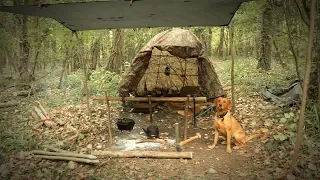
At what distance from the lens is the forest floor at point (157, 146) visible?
3.93 metres

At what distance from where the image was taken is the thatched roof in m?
7.07

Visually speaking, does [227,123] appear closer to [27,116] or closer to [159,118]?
[159,118]

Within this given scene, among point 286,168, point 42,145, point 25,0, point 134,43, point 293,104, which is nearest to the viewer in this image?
point 286,168

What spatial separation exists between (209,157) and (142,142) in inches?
61.6

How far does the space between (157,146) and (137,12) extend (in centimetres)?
283

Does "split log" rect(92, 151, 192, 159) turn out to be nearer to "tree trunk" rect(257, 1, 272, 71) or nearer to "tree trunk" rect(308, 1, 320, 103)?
"tree trunk" rect(308, 1, 320, 103)

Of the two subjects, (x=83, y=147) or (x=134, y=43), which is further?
(x=134, y=43)

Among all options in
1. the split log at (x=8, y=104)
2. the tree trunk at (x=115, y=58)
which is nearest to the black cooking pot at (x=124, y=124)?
the split log at (x=8, y=104)

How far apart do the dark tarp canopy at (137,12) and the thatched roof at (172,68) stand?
1.33 metres

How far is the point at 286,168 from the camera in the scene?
378cm

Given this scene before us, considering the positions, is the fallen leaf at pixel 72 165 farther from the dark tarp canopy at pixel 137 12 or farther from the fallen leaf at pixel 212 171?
the dark tarp canopy at pixel 137 12

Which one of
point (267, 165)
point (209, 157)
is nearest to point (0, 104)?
point (209, 157)

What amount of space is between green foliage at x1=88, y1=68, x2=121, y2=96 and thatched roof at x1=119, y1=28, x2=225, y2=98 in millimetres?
1875

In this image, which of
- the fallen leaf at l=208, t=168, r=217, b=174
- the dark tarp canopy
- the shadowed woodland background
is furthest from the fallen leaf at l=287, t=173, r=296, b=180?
the dark tarp canopy
